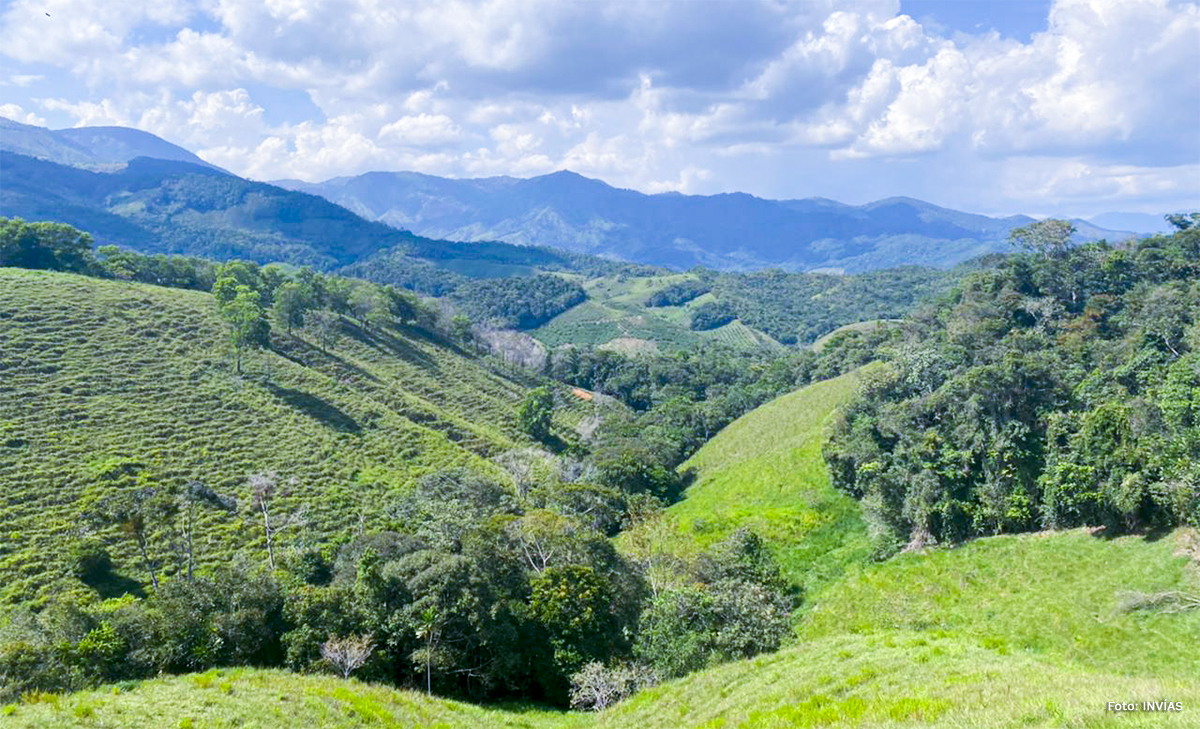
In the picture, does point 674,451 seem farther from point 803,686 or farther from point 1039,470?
point 803,686

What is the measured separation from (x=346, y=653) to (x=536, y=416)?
51665 mm

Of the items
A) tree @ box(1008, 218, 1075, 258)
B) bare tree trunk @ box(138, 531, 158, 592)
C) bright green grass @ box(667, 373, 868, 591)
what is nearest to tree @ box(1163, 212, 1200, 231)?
tree @ box(1008, 218, 1075, 258)

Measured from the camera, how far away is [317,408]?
208ft

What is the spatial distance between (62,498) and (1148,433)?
64.6 m

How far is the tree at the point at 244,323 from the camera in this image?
222 feet

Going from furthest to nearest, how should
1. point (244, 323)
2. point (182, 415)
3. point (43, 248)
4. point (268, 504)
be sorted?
point (43, 248) < point (244, 323) < point (182, 415) < point (268, 504)

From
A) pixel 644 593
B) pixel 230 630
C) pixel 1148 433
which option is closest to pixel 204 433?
pixel 230 630

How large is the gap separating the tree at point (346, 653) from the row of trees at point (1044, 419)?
29.5 m

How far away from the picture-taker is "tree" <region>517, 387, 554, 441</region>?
75.7m

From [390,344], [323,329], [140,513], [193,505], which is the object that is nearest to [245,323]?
[323,329]

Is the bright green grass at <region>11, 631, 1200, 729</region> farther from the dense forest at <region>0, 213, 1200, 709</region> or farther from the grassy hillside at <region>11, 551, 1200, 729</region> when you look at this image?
the dense forest at <region>0, 213, 1200, 709</region>

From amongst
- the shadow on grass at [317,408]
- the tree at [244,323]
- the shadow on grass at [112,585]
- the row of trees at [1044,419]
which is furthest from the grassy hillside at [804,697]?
the tree at [244,323]

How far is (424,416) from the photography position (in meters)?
69.7

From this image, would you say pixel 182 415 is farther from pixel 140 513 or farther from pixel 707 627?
pixel 707 627
